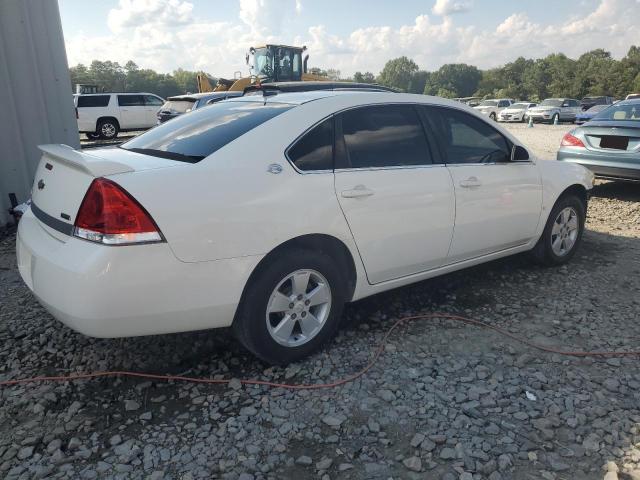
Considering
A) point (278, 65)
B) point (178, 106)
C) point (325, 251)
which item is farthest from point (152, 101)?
point (325, 251)

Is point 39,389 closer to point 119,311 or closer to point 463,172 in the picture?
point 119,311

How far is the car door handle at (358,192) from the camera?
302 cm

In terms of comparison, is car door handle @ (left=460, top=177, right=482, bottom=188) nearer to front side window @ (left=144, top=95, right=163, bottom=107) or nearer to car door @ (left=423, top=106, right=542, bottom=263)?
car door @ (left=423, top=106, right=542, bottom=263)

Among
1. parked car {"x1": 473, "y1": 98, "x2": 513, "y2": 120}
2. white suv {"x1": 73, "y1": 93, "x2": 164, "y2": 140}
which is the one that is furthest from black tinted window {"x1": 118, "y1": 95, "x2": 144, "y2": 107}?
parked car {"x1": 473, "y1": 98, "x2": 513, "y2": 120}

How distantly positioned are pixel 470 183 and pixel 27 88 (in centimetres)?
575

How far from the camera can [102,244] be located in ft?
7.73

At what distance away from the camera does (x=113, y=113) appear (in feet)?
65.8

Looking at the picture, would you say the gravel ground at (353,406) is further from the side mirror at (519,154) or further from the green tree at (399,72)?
the green tree at (399,72)

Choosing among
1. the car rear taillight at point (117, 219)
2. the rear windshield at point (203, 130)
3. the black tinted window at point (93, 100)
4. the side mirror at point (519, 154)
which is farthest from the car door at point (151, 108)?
the car rear taillight at point (117, 219)

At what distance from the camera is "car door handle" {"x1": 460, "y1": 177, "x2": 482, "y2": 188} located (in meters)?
3.64

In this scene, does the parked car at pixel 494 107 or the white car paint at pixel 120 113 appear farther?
the parked car at pixel 494 107

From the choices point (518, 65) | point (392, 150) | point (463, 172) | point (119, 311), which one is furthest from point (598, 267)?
point (518, 65)

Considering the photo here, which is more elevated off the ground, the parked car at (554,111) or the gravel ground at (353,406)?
the gravel ground at (353,406)

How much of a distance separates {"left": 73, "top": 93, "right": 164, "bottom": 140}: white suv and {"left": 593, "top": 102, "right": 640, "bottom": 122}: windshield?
17.6 meters
